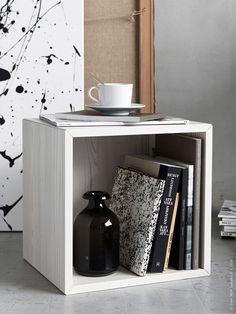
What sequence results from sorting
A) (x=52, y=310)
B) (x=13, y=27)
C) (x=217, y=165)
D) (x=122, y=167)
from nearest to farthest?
1. (x=52, y=310)
2. (x=122, y=167)
3. (x=13, y=27)
4. (x=217, y=165)

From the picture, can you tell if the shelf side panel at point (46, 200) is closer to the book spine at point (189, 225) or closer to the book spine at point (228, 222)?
the book spine at point (189, 225)

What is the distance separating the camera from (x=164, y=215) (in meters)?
2.12

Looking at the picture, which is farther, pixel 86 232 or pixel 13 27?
pixel 13 27

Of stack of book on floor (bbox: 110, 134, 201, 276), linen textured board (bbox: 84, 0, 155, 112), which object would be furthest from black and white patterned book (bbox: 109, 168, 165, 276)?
linen textured board (bbox: 84, 0, 155, 112)

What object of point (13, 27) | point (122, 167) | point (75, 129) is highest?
point (13, 27)

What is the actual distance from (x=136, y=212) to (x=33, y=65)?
86 cm

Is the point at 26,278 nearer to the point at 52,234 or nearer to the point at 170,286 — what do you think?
the point at 52,234

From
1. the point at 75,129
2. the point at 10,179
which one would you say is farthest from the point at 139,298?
the point at 10,179

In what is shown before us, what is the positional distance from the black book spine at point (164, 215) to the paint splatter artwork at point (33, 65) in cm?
Answer: 80

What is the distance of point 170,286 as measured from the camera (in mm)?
2115

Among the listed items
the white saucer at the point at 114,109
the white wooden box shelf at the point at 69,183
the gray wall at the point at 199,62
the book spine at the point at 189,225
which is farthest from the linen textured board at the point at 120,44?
the book spine at the point at 189,225

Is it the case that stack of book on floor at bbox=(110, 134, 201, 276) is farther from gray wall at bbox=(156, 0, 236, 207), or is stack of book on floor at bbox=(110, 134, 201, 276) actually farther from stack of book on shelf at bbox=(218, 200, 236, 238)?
gray wall at bbox=(156, 0, 236, 207)

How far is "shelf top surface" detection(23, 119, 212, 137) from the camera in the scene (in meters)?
1.98

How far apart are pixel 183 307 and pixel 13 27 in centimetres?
134
